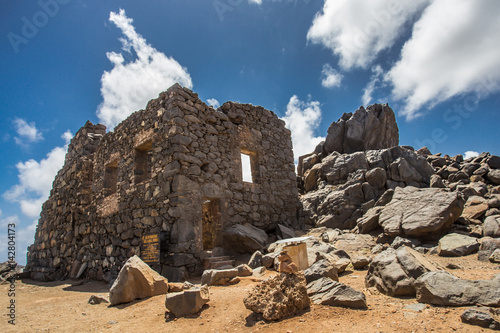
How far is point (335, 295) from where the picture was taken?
318 centimetres

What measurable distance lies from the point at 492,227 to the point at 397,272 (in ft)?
14.9

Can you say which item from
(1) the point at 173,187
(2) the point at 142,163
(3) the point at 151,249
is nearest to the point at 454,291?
(1) the point at 173,187

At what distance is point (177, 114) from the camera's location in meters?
A: 7.21

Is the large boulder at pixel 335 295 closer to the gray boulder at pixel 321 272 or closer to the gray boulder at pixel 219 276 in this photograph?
the gray boulder at pixel 321 272

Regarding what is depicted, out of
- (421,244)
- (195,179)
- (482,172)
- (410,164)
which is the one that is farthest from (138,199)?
(482,172)

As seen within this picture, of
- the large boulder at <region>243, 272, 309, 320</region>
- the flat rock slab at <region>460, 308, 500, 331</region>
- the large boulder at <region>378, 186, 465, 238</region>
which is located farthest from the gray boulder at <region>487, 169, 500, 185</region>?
the large boulder at <region>243, 272, 309, 320</region>

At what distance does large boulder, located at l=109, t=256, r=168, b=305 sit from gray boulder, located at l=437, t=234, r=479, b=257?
5.57 m

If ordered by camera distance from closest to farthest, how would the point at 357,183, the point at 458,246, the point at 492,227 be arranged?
1. the point at 458,246
2. the point at 492,227
3. the point at 357,183

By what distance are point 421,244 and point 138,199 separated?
723 centimetres

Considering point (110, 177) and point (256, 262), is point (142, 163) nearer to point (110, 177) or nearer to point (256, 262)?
point (110, 177)

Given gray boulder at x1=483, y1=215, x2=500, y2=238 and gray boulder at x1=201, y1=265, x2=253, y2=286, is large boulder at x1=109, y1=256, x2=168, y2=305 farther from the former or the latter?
gray boulder at x1=483, y1=215, x2=500, y2=238

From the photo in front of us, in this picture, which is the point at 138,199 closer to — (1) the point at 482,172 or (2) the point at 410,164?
(2) the point at 410,164

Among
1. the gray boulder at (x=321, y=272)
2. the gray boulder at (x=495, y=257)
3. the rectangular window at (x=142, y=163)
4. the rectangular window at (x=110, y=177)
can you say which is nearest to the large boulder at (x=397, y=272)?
the gray boulder at (x=321, y=272)

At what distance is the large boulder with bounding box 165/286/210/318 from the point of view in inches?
140
